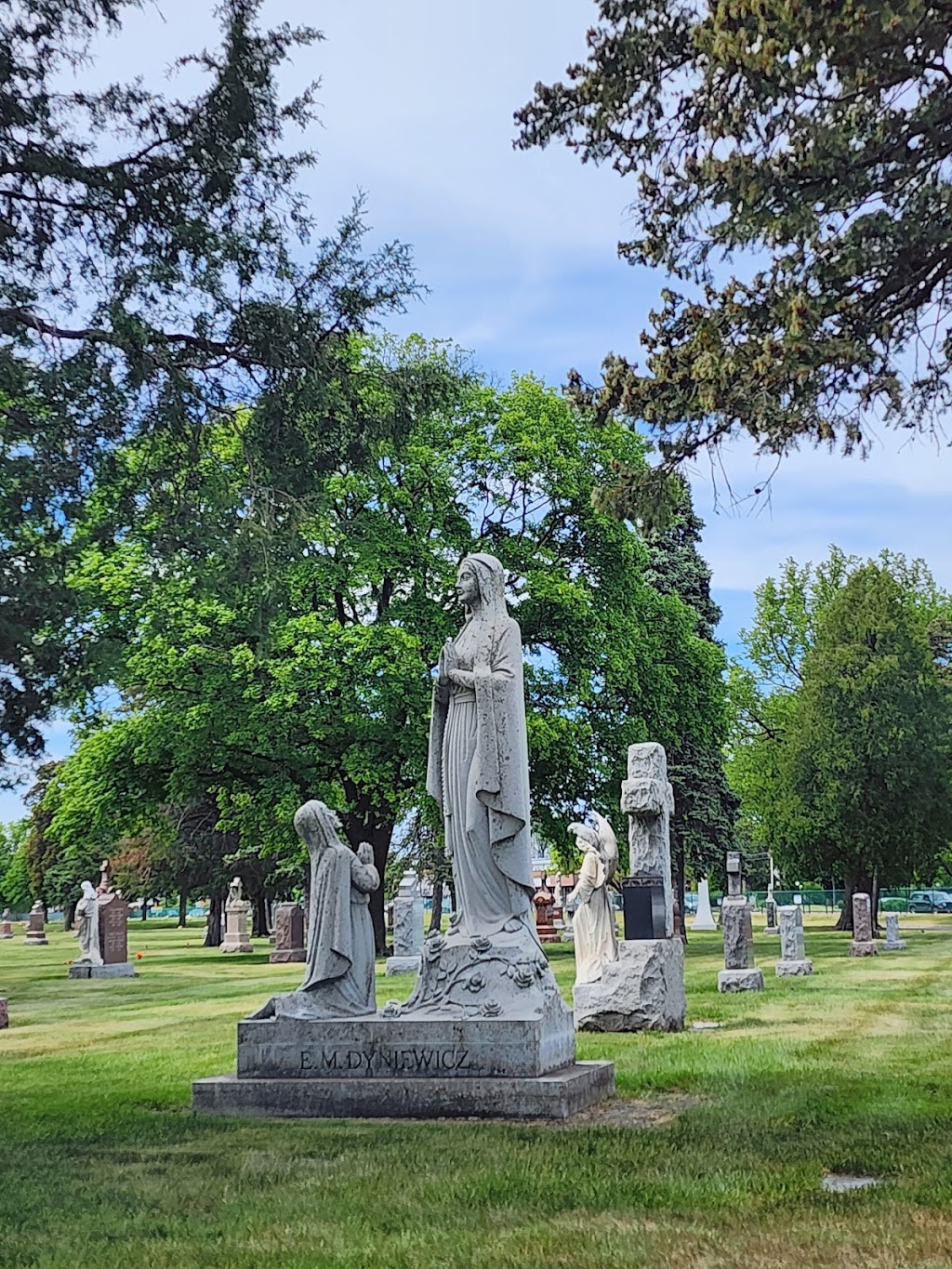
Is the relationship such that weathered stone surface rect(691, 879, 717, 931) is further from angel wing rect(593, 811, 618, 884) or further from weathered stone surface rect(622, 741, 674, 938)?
weathered stone surface rect(622, 741, 674, 938)

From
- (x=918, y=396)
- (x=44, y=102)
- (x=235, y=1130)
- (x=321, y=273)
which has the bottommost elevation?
(x=235, y=1130)

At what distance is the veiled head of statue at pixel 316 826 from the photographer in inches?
406

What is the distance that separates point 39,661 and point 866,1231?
6809 mm

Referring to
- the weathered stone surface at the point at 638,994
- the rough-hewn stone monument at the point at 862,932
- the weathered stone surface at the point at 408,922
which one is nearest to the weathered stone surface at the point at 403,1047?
the weathered stone surface at the point at 638,994

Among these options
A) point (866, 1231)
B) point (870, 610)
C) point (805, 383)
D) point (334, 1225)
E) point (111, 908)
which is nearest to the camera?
point (866, 1231)

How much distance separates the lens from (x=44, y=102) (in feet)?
31.1

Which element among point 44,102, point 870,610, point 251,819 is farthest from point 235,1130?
point 870,610

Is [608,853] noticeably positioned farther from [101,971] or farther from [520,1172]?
→ [101,971]

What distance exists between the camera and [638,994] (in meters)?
14.2

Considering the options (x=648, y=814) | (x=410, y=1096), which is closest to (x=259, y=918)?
(x=648, y=814)

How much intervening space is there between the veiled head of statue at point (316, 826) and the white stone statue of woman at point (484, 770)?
2.82 feet

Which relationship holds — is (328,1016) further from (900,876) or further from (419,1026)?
(900,876)

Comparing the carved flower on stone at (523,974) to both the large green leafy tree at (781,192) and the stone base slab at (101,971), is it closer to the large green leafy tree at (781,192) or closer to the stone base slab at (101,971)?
the large green leafy tree at (781,192)

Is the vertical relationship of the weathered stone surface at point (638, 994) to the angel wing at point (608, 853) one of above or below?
below
